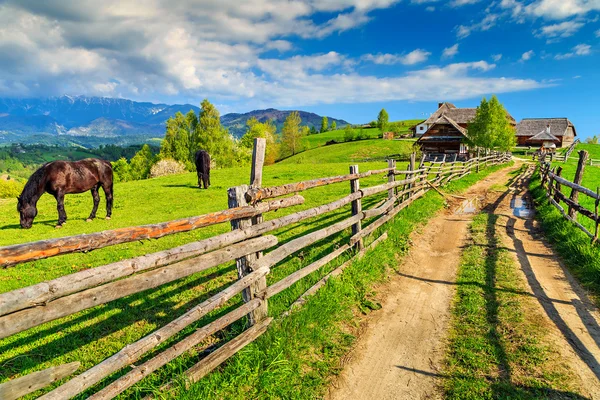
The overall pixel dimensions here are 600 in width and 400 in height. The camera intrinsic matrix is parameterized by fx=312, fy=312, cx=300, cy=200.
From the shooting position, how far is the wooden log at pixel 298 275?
14.9 feet

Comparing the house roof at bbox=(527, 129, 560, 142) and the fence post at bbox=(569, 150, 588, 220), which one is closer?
the fence post at bbox=(569, 150, 588, 220)

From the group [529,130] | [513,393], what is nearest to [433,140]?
[529,130]

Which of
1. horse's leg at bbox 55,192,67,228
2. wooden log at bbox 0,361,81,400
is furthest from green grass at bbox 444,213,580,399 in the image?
horse's leg at bbox 55,192,67,228

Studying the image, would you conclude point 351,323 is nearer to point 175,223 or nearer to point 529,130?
point 175,223

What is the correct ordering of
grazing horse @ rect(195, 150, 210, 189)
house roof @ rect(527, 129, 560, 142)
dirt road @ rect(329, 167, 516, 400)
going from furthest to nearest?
house roof @ rect(527, 129, 560, 142) → grazing horse @ rect(195, 150, 210, 189) → dirt road @ rect(329, 167, 516, 400)

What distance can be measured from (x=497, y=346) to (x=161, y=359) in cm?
423

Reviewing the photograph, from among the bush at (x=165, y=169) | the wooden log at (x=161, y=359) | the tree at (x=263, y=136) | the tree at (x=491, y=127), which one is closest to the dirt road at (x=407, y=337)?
the wooden log at (x=161, y=359)

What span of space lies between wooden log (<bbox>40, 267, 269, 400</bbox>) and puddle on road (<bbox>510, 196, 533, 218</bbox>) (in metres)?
11.1

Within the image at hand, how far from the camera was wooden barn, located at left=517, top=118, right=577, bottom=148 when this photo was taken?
6412cm

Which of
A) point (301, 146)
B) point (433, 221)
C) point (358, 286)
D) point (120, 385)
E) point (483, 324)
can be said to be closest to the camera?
point (120, 385)

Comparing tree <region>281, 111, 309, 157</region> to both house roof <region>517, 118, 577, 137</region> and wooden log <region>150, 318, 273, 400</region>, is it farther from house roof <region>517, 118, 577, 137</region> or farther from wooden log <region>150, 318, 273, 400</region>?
wooden log <region>150, 318, 273, 400</region>

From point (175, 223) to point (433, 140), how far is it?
49202 mm

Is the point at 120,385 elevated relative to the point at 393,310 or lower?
elevated

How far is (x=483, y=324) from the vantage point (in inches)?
186
